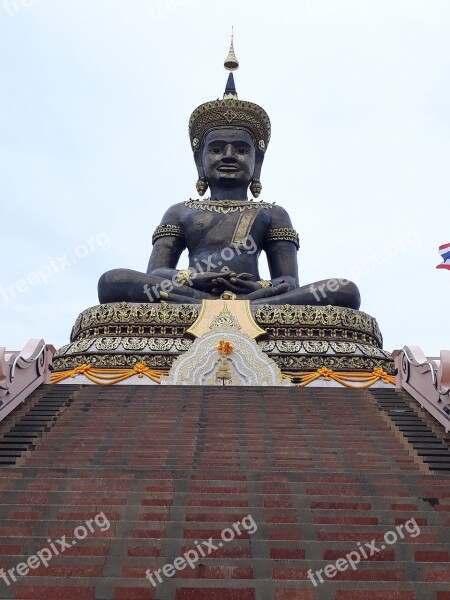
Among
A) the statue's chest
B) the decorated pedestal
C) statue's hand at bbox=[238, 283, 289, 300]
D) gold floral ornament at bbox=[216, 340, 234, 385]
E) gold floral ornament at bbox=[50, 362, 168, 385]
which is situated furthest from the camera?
the statue's chest

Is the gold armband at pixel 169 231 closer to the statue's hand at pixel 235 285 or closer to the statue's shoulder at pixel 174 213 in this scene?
the statue's shoulder at pixel 174 213

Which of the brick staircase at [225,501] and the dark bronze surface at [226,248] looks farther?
the dark bronze surface at [226,248]

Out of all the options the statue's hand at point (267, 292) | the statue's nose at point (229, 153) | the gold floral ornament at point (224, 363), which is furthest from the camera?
the statue's nose at point (229, 153)

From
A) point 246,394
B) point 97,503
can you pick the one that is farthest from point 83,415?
point 97,503

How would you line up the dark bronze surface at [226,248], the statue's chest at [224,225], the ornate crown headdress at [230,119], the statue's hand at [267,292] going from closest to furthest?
the dark bronze surface at [226,248], the statue's hand at [267,292], the statue's chest at [224,225], the ornate crown headdress at [230,119]

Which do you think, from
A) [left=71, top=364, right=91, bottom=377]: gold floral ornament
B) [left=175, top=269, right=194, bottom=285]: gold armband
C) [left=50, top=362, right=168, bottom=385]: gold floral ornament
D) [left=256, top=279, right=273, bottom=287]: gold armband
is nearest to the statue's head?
[left=256, top=279, right=273, bottom=287]: gold armband

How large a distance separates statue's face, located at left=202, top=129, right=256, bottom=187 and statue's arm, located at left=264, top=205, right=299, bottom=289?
4.15 feet

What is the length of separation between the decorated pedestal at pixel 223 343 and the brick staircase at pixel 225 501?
7.27 ft

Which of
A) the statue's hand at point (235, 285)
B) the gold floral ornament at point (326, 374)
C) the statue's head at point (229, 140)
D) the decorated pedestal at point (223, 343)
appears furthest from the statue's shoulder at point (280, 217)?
the gold floral ornament at point (326, 374)

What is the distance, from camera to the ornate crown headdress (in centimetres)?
1584

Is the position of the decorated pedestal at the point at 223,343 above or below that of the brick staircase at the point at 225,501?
above

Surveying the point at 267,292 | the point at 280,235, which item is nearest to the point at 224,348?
the point at 267,292

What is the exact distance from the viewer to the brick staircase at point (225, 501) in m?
4.38

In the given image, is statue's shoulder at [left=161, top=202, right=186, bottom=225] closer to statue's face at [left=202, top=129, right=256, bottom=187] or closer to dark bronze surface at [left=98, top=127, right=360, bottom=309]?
dark bronze surface at [left=98, top=127, right=360, bottom=309]
